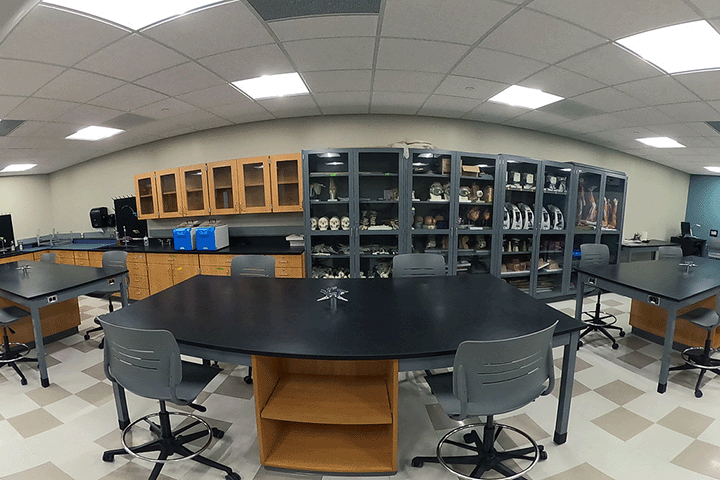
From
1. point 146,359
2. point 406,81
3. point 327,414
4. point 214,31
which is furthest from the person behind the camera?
point 406,81

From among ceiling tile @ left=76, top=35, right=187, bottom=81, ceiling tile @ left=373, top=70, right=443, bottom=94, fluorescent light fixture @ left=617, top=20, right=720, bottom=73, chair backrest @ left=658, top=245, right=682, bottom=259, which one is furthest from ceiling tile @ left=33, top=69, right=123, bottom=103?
chair backrest @ left=658, top=245, right=682, bottom=259

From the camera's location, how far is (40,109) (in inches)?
123

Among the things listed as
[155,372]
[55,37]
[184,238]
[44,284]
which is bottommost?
[155,372]

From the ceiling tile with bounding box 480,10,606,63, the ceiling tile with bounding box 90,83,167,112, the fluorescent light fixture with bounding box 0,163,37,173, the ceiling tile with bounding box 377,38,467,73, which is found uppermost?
the ceiling tile with bounding box 377,38,467,73

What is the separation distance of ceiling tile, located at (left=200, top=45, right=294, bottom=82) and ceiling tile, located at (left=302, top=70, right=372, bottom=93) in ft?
0.98

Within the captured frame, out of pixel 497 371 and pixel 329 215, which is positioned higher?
pixel 329 215

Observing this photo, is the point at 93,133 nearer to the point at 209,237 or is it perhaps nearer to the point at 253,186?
the point at 209,237

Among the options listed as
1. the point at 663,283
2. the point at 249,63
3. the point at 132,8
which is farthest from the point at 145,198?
the point at 663,283

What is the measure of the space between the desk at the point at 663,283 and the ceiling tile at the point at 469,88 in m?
2.21

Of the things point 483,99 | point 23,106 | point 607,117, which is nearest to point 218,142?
point 23,106

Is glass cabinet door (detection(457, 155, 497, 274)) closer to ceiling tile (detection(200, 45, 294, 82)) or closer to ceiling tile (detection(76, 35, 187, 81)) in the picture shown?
ceiling tile (detection(200, 45, 294, 82))

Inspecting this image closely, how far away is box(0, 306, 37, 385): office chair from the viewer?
2477 mm

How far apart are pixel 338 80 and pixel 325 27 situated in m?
0.90

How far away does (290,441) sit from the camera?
162 centimetres
